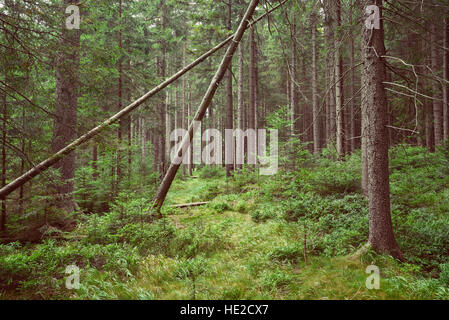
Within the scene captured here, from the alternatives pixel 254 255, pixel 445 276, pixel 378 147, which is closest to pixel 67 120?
pixel 254 255

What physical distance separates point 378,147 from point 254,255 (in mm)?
3485

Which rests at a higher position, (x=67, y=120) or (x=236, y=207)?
(x=67, y=120)

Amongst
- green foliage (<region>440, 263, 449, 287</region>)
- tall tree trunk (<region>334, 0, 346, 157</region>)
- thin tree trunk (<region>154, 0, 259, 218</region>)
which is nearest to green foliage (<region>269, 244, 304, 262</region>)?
green foliage (<region>440, 263, 449, 287</region>)

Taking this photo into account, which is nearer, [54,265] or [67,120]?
[54,265]

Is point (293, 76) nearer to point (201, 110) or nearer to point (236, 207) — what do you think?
point (201, 110)

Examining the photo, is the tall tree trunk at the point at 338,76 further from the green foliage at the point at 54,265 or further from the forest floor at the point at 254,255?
the green foliage at the point at 54,265

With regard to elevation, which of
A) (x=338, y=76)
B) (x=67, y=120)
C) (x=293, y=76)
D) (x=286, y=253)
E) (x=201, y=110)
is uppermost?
(x=338, y=76)

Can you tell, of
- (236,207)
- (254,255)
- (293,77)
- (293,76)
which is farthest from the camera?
(236,207)

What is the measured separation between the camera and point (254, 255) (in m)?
4.84

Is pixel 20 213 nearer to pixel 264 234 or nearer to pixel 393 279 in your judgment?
pixel 264 234

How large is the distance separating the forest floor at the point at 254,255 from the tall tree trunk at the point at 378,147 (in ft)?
1.40

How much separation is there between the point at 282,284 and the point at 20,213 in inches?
294
